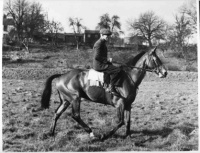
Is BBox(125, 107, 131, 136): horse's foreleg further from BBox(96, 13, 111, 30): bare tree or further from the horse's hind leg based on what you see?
BBox(96, 13, 111, 30): bare tree

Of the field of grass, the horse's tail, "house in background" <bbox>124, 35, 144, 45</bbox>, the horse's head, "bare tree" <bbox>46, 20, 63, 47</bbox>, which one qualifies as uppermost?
"bare tree" <bbox>46, 20, 63, 47</bbox>

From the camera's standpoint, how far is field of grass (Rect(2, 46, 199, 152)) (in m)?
5.25

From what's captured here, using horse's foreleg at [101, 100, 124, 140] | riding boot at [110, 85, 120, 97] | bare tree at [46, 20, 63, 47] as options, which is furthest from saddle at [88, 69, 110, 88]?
bare tree at [46, 20, 63, 47]

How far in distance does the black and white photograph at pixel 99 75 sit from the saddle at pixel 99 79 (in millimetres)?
26

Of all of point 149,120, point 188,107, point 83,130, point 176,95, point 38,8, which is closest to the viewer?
point 83,130

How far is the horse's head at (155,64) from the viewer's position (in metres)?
5.59

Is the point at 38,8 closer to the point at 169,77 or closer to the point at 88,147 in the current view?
the point at 88,147

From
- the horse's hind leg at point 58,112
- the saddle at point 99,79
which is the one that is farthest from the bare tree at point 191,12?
the horse's hind leg at point 58,112

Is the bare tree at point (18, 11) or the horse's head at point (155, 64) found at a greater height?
the bare tree at point (18, 11)

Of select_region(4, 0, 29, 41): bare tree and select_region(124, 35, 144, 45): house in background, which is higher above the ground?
select_region(4, 0, 29, 41): bare tree

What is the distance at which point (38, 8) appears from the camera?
23.0 feet

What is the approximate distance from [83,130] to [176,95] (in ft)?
15.9

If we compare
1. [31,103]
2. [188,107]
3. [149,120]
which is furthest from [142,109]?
[31,103]

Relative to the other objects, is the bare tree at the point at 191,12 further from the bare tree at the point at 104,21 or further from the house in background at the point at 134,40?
the bare tree at the point at 104,21
